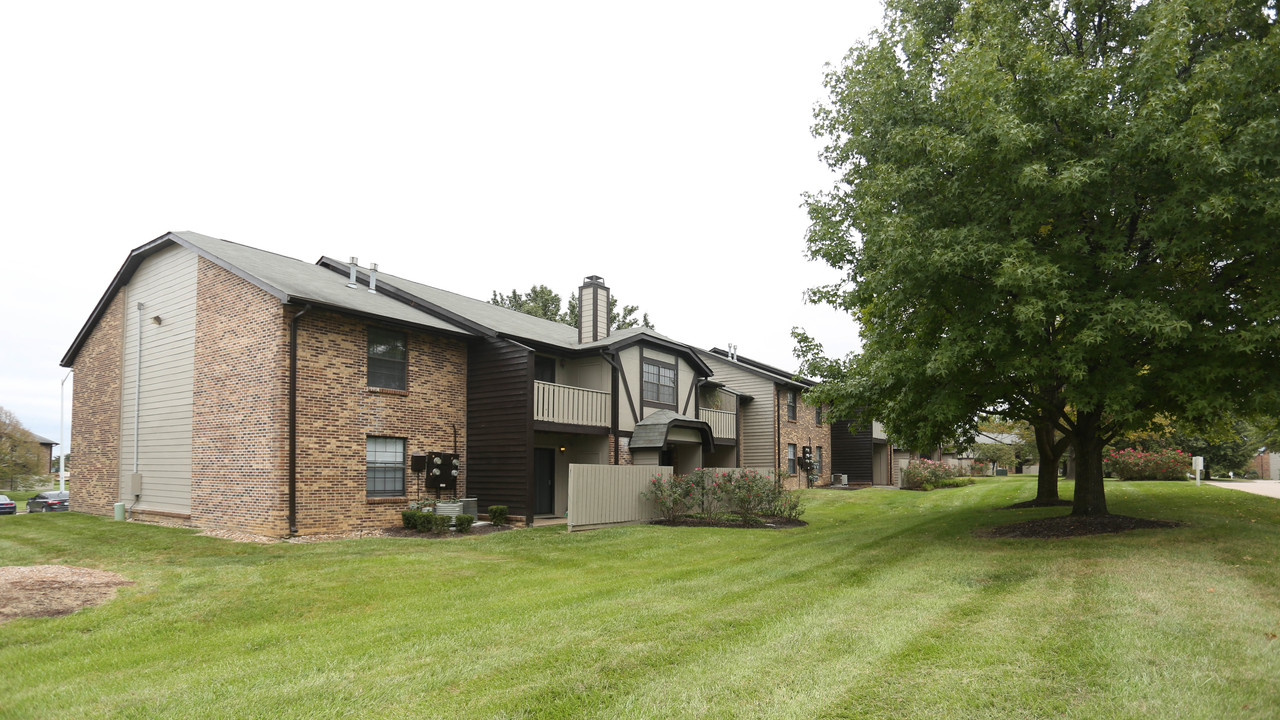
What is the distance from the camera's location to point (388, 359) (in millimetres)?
17594

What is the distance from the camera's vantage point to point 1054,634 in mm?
6254

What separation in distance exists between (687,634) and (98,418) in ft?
73.0

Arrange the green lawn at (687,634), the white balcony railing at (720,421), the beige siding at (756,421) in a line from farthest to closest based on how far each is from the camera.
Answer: the beige siding at (756,421) < the white balcony railing at (720,421) < the green lawn at (687,634)

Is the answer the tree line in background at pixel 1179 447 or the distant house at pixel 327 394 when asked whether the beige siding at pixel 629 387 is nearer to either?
the distant house at pixel 327 394

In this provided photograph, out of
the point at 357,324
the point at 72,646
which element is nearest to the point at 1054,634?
the point at 72,646

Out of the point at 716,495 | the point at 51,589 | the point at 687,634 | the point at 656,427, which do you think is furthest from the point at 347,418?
the point at 687,634

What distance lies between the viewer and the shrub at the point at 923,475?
3284 centimetres

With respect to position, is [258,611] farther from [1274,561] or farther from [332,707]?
[1274,561]

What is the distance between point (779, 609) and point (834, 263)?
26.0ft

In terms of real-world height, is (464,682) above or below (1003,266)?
below

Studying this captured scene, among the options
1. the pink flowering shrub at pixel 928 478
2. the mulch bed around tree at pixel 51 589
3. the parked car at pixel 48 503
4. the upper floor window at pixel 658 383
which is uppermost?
the upper floor window at pixel 658 383

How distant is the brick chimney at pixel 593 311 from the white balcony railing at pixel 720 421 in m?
5.45

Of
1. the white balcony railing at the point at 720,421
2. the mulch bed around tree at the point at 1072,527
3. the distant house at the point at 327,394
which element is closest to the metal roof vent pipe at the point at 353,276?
the distant house at the point at 327,394

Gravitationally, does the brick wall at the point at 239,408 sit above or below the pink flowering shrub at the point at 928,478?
above
